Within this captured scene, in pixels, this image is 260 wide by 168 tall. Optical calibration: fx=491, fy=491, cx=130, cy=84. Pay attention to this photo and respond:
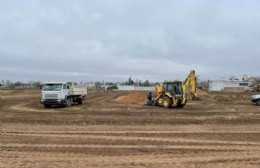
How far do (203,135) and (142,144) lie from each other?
457 cm

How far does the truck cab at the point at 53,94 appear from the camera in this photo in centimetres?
4269

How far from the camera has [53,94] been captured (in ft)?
140

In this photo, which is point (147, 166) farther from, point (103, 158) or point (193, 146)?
point (193, 146)

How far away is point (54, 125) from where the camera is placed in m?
25.9

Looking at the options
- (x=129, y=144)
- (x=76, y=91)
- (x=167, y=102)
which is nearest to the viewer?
(x=129, y=144)

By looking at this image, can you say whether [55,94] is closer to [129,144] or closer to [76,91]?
[76,91]

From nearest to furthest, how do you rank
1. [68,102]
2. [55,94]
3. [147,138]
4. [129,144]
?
[129,144] < [147,138] < [55,94] < [68,102]

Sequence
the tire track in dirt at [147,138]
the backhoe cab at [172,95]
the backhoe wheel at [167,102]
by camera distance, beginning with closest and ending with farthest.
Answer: the tire track in dirt at [147,138], the backhoe cab at [172,95], the backhoe wheel at [167,102]

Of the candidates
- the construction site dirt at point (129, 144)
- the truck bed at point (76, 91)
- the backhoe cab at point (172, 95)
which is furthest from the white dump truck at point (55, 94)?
the construction site dirt at point (129, 144)

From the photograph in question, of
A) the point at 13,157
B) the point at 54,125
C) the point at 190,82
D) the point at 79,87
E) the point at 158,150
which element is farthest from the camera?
the point at 190,82

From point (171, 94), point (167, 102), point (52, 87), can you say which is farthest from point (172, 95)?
point (52, 87)

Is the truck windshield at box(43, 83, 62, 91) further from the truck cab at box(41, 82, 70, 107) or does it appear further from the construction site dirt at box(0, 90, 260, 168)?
the construction site dirt at box(0, 90, 260, 168)

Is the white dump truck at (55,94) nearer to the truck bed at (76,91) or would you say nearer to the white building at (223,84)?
the truck bed at (76,91)

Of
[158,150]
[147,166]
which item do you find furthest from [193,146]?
[147,166]
